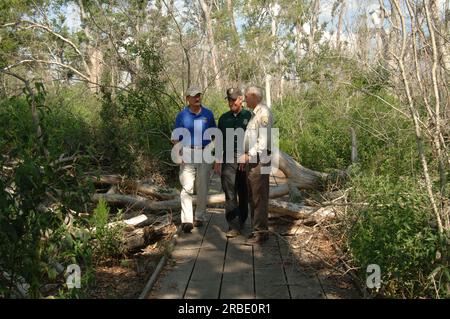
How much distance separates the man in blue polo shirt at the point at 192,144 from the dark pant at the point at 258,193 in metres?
0.83

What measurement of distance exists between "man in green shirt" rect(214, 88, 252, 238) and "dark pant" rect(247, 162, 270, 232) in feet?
0.92

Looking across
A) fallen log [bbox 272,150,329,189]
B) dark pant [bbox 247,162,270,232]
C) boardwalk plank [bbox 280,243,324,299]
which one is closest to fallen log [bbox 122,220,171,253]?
dark pant [bbox 247,162,270,232]

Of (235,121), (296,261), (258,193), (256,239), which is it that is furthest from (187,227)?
(296,261)

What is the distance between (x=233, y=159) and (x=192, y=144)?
1.87ft

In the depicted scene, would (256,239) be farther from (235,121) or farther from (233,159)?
(235,121)

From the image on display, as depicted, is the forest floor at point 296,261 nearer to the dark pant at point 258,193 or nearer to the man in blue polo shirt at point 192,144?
the dark pant at point 258,193

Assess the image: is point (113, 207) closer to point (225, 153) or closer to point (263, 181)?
point (225, 153)

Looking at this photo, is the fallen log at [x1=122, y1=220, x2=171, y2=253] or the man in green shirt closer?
the man in green shirt

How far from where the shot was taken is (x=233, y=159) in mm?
5840

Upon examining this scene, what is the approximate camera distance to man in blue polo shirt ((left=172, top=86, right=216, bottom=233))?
6.08 meters

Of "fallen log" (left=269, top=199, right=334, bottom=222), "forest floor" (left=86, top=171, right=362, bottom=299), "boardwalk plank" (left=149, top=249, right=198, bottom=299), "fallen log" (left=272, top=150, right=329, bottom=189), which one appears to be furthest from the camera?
"fallen log" (left=272, top=150, right=329, bottom=189)

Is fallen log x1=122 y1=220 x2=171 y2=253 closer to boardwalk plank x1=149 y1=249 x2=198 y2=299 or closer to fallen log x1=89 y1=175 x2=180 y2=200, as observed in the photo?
boardwalk plank x1=149 y1=249 x2=198 y2=299
